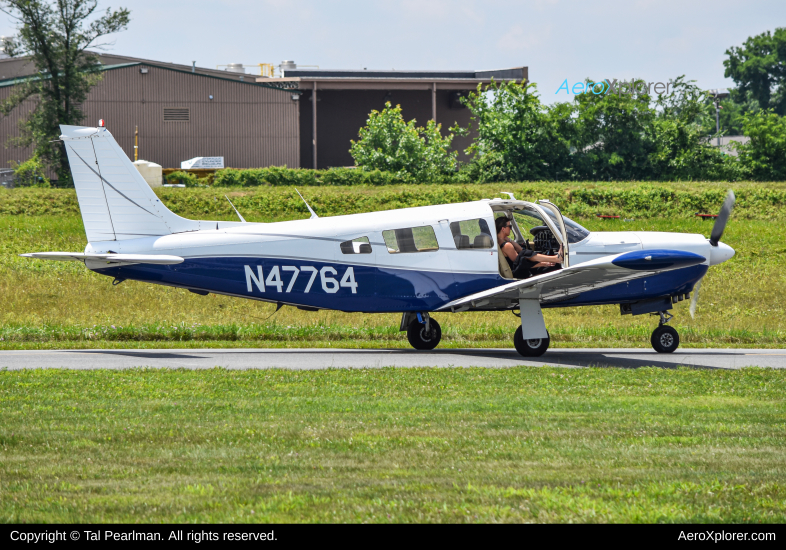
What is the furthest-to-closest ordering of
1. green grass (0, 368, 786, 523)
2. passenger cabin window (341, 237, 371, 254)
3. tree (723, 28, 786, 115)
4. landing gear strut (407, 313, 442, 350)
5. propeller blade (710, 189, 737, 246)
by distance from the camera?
1. tree (723, 28, 786, 115)
2. landing gear strut (407, 313, 442, 350)
3. passenger cabin window (341, 237, 371, 254)
4. propeller blade (710, 189, 737, 246)
5. green grass (0, 368, 786, 523)

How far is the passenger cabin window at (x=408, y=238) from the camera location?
14445mm

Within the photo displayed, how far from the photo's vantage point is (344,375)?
11.7 meters

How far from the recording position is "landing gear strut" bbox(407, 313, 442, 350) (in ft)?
51.2

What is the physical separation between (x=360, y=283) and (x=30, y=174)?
37351 millimetres

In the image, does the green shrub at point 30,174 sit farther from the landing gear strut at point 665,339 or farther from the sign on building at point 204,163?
the landing gear strut at point 665,339

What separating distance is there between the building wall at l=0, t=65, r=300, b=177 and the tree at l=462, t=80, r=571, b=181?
56.1 feet

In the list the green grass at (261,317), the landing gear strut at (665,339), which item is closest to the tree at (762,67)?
the green grass at (261,317)

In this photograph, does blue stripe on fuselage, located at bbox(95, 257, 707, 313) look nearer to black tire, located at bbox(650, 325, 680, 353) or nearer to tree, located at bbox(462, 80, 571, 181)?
black tire, located at bbox(650, 325, 680, 353)

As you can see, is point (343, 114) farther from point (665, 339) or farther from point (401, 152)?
point (665, 339)

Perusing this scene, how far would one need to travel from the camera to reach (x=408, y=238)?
569 inches

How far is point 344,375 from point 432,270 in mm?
3452

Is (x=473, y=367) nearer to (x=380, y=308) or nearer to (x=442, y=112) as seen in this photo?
(x=380, y=308)
